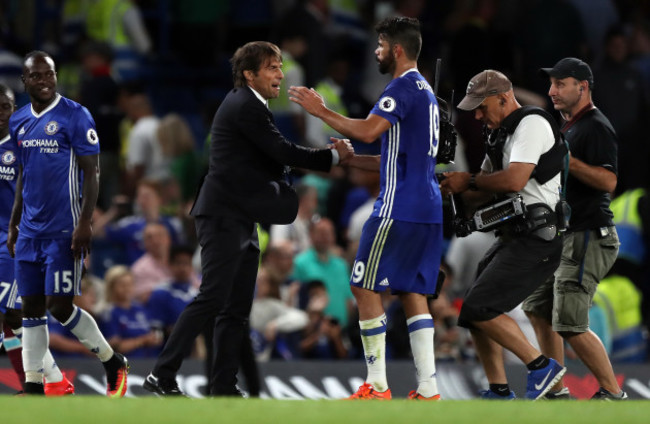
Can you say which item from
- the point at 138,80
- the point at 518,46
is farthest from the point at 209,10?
the point at 518,46

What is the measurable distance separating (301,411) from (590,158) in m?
3.17

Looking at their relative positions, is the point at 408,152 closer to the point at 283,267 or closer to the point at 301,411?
the point at 301,411

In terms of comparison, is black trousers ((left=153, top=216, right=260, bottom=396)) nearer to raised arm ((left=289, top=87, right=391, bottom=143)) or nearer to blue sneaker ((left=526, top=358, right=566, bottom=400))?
raised arm ((left=289, top=87, right=391, bottom=143))

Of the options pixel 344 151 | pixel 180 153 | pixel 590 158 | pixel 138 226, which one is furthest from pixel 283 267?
pixel 590 158

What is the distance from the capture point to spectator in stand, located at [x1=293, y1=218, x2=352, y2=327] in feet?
45.9

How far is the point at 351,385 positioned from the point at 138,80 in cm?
655

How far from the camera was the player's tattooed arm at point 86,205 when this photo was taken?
931 centimetres

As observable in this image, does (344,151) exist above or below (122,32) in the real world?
below

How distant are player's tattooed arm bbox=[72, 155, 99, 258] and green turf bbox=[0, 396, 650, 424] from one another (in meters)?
1.43

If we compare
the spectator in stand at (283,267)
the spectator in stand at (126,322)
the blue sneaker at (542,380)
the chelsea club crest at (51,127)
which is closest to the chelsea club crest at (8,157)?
the chelsea club crest at (51,127)

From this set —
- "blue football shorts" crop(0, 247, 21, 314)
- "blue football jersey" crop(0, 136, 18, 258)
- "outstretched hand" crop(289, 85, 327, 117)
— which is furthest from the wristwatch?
"blue football shorts" crop(0, 247, 21, 314)

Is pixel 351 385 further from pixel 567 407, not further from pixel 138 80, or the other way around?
pixel 138 80

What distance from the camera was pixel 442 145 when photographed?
913 cm

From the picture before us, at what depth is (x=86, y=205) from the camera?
933 centimetres
